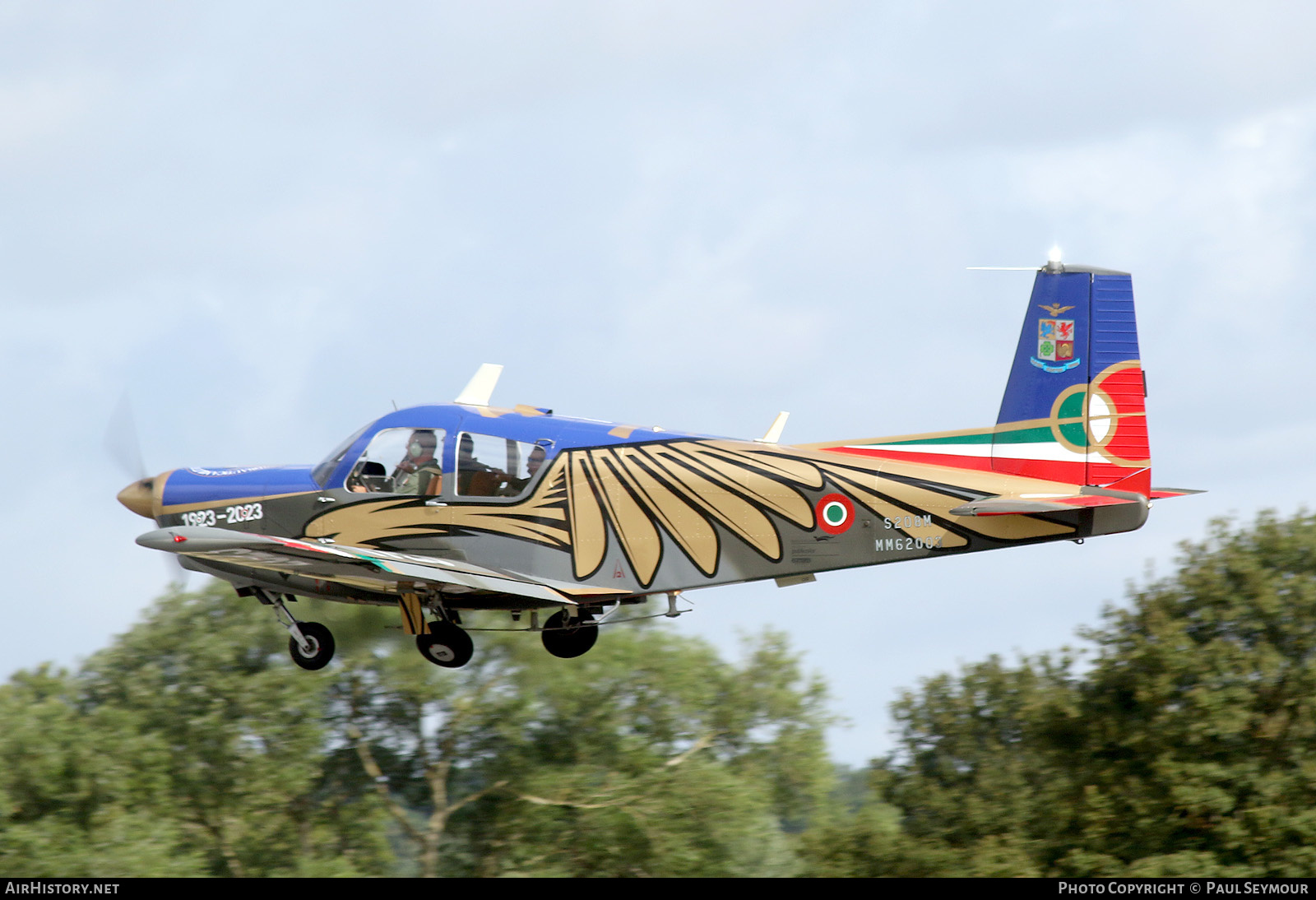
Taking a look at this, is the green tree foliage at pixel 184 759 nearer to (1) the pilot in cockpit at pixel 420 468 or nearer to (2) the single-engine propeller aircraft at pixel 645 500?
(2) the single-engine propeller aircraft at pixel 645 500

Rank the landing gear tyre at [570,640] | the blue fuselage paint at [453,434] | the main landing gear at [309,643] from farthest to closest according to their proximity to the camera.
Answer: the landing gear tyre at [570,640], the main landing gear at [309,643], the blue fuselage paint at [453,434]

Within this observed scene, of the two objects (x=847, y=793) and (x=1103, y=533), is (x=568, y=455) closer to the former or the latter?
(x=1103, y=533)

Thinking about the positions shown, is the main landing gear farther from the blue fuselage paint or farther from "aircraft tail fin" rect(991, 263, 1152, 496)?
"aircraft tail fin" rect(991, 263, 1152, 496)

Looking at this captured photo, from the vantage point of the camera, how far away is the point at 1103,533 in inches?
496

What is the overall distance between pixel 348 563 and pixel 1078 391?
663 cm

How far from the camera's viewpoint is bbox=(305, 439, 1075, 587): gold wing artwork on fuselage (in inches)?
527

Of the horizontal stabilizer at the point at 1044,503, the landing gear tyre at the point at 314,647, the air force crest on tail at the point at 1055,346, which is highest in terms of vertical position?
the air force crest on tail at the point at 1055,346

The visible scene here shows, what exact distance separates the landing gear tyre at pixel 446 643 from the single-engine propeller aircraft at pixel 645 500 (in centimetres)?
2

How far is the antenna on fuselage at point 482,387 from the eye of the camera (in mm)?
14961

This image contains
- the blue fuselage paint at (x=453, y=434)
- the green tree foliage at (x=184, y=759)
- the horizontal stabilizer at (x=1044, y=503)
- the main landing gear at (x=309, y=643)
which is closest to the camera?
the horizontal stabilizer at (x=1044, y=503)

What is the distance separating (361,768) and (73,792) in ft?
24.1

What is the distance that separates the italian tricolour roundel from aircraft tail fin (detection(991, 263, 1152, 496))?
1.35 metres

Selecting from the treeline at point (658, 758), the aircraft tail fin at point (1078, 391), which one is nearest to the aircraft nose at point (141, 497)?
the aircraft tail fin at point (1078, 391)
